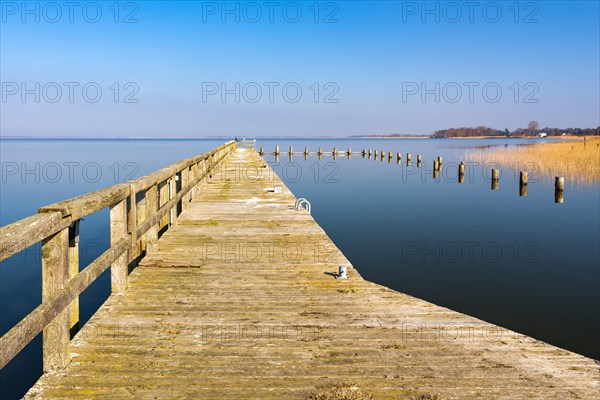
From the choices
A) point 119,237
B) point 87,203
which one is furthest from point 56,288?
point 119,237

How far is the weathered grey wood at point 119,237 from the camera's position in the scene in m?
5.33

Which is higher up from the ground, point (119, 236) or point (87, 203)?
point (87, 203)

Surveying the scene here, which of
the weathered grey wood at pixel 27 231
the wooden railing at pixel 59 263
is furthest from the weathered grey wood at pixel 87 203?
the weathered grey wood at pixel 27 231

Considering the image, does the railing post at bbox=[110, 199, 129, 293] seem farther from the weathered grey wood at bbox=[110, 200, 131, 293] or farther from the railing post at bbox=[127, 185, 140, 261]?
the railing post at bbox=[127, 185, 140, 261]

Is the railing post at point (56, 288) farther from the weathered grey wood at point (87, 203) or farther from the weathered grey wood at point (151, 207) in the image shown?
the weathered grey wood at point (151, 207)

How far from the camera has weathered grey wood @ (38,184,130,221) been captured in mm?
Result: 3584

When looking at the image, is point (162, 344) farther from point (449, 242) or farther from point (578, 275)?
point (449, 242)

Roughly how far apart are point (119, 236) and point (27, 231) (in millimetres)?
2435

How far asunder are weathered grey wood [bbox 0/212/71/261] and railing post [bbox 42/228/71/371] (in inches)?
5.4

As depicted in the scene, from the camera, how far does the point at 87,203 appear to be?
4.08 meters

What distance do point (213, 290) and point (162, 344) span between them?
1612 millimetres

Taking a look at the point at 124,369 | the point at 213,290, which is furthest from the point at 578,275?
the point at 124,369

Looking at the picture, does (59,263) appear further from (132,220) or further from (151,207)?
(151,207)

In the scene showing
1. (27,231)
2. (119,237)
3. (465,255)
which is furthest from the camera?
(465,255)
